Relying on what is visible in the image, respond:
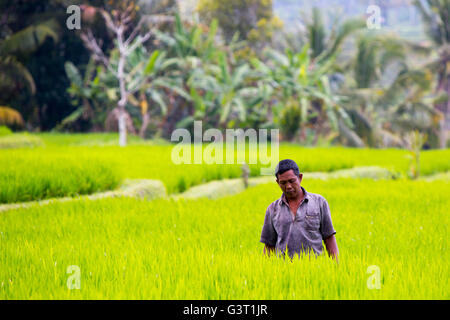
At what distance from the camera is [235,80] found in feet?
56.6

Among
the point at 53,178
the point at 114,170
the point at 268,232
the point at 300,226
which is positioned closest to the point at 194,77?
the point at 114,170

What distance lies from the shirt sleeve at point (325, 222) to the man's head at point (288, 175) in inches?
7.7

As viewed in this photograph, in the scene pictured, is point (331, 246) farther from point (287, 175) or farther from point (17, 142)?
point (17, 142)

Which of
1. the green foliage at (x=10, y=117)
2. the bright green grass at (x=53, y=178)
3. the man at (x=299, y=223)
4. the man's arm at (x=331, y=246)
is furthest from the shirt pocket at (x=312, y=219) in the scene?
the green foliage at (x=10, y=117)

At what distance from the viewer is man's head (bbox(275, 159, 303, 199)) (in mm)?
2662

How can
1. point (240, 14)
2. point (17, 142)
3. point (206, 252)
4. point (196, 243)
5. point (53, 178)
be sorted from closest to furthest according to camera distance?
1. point (206, 252)
2. point (196, 243)
3. point (53, 178)
4. point (17, 142)
5. point (240, 14)

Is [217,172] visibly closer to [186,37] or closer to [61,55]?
[186,37]

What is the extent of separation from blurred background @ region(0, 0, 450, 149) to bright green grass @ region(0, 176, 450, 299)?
35.3 feet

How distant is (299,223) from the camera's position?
2.88 metres

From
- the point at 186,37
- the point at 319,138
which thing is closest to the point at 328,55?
the point at 319,138

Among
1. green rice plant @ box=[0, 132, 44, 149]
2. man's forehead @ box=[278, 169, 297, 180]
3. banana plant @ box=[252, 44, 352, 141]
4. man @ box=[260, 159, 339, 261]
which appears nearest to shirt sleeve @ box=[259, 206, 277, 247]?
man @ box=[260, 159, 339, 261]

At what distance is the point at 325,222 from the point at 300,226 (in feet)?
0.46
